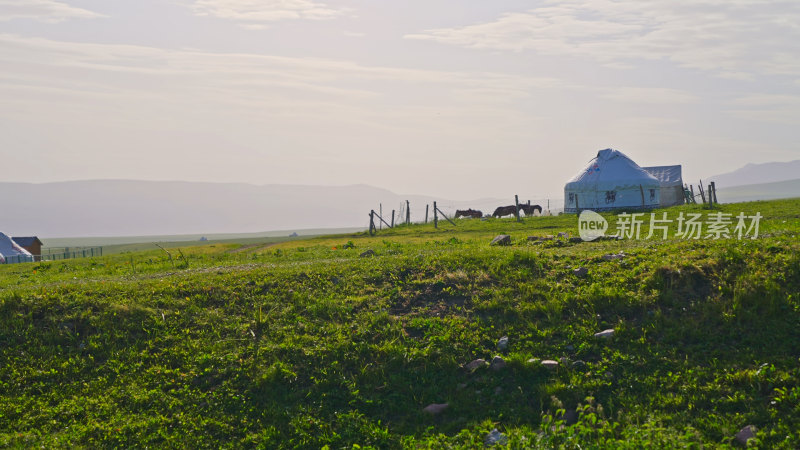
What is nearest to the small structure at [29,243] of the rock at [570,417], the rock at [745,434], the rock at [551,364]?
the rock at [551,364]

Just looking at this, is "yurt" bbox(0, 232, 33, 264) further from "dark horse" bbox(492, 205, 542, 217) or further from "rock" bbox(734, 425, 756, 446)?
"rock" bbox(734, 425, 756, 446)

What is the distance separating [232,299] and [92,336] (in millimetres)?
3038

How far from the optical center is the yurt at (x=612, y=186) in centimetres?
4988

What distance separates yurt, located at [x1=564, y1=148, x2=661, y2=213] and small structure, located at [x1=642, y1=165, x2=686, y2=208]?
2807mm

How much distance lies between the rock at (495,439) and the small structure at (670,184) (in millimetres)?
47160

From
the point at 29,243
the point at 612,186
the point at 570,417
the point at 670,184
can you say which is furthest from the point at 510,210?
the point at 29,243

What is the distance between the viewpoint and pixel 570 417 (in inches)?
386

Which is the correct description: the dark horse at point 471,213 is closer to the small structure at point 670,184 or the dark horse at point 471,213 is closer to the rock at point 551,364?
the small structure at point 670,184

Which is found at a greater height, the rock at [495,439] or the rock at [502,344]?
the rock at [502,344]

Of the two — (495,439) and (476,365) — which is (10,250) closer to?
(476,365)

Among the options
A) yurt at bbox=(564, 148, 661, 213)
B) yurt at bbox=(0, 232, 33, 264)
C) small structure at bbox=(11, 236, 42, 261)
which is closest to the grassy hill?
yurt at bbox=(564, 148, 661, 213)

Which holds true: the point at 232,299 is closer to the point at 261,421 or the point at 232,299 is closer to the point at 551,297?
the point at 261,421

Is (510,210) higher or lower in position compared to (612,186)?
lower

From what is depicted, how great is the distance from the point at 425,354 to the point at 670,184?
49.3 meters
